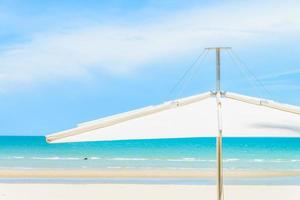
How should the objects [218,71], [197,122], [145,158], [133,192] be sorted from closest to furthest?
[197,122], [218,71], [133,192], [145,158]

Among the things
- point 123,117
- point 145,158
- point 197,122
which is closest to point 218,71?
point 197,122

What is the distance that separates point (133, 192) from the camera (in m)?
16.0

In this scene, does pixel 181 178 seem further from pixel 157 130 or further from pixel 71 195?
pixel 157 130

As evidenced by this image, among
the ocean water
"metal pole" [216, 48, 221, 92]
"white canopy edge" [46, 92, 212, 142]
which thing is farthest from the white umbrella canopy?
the ocean water

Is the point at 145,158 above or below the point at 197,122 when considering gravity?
above

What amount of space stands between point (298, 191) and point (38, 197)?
19.8 feet

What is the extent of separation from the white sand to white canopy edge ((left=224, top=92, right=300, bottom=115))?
328 inches

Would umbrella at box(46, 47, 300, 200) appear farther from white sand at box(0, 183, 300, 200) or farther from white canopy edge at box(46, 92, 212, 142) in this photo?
white sand at box(0, 183, 300, 200)

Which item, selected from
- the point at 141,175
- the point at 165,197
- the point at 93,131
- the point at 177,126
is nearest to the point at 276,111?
the point at 177,126

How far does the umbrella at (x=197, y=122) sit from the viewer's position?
5.88 m

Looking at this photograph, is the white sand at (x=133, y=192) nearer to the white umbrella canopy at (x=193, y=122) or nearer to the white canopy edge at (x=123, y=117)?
the white canopy edge at (x=123, y=117)

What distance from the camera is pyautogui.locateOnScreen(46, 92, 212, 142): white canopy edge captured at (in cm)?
601

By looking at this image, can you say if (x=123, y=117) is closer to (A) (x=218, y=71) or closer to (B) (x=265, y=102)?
(A) (x=218, y=71)

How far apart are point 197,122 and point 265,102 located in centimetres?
79
